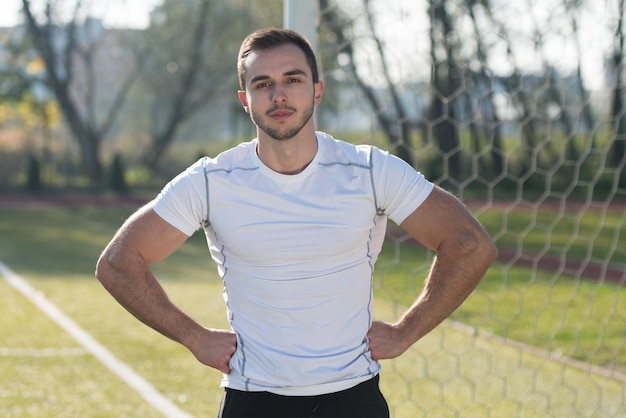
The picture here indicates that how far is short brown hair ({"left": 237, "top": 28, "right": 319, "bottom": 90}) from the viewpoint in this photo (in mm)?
2688

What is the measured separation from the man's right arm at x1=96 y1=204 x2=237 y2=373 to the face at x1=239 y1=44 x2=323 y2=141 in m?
0.41

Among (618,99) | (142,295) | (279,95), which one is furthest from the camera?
(618,99)

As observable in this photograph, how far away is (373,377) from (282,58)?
0.95m

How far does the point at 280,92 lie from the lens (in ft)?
8.58

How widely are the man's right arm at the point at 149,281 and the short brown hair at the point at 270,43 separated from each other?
19.1 inches

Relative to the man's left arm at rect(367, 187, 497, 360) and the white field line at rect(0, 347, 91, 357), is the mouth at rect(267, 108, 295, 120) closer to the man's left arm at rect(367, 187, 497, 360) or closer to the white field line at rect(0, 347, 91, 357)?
the man's left arm at rect(367, 187, 497, 360)

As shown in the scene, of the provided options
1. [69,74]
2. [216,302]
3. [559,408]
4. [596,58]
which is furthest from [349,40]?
[69,74]

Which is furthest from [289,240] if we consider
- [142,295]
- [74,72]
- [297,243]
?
[74,72]

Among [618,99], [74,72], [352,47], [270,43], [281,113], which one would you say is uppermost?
[270,43]

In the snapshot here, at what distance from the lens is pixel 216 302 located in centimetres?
894

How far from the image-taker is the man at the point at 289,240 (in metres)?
2.64

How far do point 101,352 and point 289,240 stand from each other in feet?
14.6

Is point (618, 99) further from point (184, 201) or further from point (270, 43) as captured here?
point (184, 201)

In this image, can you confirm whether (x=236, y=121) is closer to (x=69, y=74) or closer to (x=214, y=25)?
(x=214, y=25)
